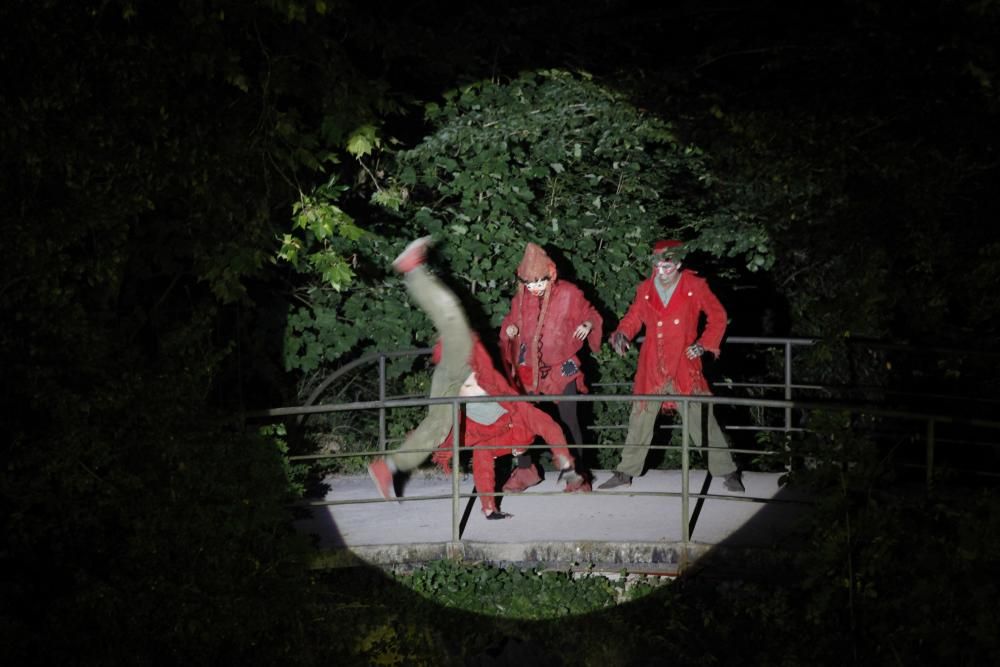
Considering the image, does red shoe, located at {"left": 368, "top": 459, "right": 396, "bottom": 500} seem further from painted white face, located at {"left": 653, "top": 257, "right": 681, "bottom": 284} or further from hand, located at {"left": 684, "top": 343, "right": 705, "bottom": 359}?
painted white face, located at {"left": 653, "top": 257, "right": 681, "bottom": 284}

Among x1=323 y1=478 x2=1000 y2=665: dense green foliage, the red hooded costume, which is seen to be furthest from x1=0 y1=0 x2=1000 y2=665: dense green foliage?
the red hooded costume

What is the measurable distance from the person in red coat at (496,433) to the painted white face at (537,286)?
77 cm

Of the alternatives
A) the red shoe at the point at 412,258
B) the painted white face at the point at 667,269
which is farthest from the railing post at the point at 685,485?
the red shoe at the point at 412,258

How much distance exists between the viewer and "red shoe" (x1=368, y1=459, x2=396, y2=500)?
7.87 metres

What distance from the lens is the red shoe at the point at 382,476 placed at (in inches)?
310

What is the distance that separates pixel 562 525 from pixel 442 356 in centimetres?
134

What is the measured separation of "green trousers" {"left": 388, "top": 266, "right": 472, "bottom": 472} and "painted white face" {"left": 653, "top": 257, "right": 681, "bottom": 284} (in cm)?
149

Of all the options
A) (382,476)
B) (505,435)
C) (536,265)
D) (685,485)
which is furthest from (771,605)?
(536,265)

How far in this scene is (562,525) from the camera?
7.71 meters

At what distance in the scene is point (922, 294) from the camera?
5.62 metres

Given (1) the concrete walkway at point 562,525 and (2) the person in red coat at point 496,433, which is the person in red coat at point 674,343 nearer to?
(1) the concrete walkway at point 562,525

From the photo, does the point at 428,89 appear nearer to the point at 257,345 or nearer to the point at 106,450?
the point at 257,345

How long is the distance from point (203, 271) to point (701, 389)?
11.3 feet

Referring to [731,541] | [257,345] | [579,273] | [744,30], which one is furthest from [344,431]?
[744,30]
